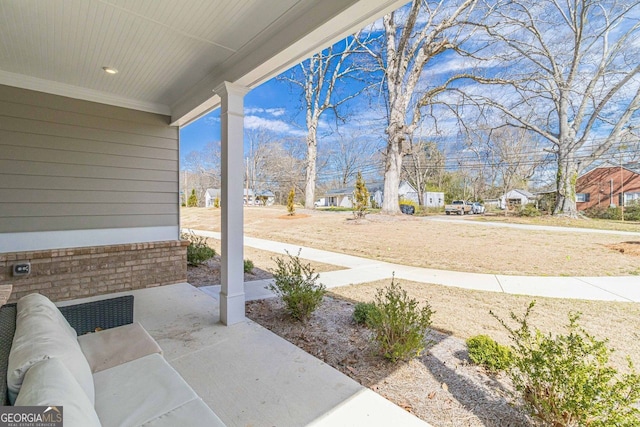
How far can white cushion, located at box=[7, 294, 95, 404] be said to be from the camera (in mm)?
1021

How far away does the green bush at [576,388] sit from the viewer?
1.37 m

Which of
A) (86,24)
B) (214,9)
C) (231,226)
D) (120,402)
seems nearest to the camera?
(120,402)

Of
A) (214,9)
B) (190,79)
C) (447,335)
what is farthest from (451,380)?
(190,79)

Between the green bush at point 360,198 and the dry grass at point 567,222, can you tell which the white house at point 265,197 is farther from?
the dry grass at point 567,222

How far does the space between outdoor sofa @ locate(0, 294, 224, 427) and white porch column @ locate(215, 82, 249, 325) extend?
119 centimetres

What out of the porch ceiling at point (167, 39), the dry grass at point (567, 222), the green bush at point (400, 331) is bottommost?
the green bush at point (400, 331)

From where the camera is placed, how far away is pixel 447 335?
9.25 ft

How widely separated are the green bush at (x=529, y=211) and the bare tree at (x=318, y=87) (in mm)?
3964

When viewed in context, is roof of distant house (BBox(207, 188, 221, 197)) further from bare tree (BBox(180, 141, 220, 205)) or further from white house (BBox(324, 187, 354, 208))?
white house (BBox(324, 187, 354, 208))

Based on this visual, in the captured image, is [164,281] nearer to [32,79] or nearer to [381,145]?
[32,79]

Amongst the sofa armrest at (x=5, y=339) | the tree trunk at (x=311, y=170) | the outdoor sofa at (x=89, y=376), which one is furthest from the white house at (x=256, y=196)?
the sofa armrest at (x=5, y=339)

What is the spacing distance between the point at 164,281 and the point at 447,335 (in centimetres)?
401

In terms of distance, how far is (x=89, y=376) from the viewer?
1.30m

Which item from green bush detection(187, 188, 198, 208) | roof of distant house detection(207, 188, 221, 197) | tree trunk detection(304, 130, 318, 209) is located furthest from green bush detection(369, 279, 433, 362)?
green bush detection(187, 188, 198, 208)
